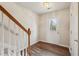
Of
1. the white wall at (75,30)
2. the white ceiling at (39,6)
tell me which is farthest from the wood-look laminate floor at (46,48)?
the white ceiling at (39,6)

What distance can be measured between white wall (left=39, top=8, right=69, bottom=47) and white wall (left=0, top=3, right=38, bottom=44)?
15 centimetres

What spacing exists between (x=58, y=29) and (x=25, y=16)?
0.80m

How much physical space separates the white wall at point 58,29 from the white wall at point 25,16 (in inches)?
5.7

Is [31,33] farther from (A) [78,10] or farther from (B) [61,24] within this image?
(A) [78,10]

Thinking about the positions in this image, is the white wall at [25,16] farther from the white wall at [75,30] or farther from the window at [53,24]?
the white wall at [75,30]

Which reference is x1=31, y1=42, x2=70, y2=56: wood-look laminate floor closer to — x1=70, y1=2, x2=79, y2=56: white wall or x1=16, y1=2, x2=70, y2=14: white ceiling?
x1=70, y1=2, x2=79, y2=56: white wall

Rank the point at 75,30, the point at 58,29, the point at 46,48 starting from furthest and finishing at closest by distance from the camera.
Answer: the point at 46,48, the point at 58,29, the point at 75,30

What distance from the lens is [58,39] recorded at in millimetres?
1838

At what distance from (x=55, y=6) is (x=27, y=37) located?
3.04 ft

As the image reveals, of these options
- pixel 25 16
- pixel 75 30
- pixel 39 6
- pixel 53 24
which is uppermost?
pixel 39 6

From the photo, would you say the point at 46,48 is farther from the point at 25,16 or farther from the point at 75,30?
the point at 25,16

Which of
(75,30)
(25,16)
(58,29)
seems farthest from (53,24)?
(25,16)

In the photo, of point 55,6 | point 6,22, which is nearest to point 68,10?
point 55,6

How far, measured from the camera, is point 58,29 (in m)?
1.72
